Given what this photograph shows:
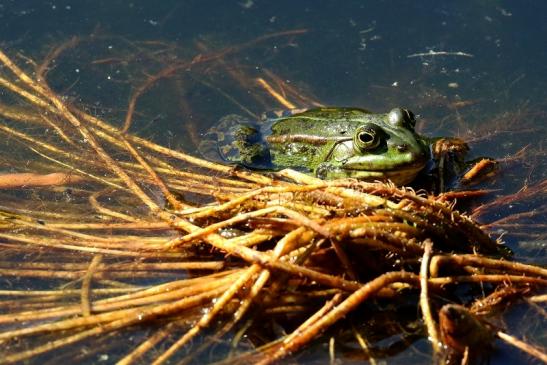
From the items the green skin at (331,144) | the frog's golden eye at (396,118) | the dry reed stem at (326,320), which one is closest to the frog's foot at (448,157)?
the green skin at (331,144)

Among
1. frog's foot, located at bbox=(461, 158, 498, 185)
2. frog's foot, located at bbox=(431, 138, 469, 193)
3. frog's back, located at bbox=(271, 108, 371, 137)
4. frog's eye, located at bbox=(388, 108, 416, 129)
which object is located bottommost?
frog's foot, located at bbox=(461, 158, 498, 185)

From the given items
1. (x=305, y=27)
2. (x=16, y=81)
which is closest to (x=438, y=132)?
(x=305, y=27)

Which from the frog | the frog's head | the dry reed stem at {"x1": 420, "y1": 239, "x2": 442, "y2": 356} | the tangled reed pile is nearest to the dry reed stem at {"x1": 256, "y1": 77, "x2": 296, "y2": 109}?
the frog

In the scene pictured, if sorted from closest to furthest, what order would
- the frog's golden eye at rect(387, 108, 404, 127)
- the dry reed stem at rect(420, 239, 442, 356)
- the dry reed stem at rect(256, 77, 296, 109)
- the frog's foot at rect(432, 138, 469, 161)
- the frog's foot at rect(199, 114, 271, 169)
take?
1. the dry reed stem at rect(420, 239, 442, 356)
2. the frog's golden eye at rect(387, 108, 404, 127)
3. the frog's foot at rect(432, 138, 469, 161)
4. the frog's foot at rect(199, 114, 271, 169)
5. the dry reed stem at rect(256, 77, 296, 109)

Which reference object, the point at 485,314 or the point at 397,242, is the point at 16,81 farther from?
the point at 485,314

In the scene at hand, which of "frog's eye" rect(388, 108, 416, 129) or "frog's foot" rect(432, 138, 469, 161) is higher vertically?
"frog's eye" rect(388, 108, 416, 129)

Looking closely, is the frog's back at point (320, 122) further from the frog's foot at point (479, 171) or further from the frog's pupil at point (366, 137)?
the frog's foot at point (479, 171)

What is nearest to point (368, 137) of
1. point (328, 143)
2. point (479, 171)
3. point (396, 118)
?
point (396, 118)

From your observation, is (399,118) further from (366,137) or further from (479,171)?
(479,171)

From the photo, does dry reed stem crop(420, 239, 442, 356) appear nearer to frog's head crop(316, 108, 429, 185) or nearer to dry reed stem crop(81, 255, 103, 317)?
frog's head crop(316, 108, 429, 185)
